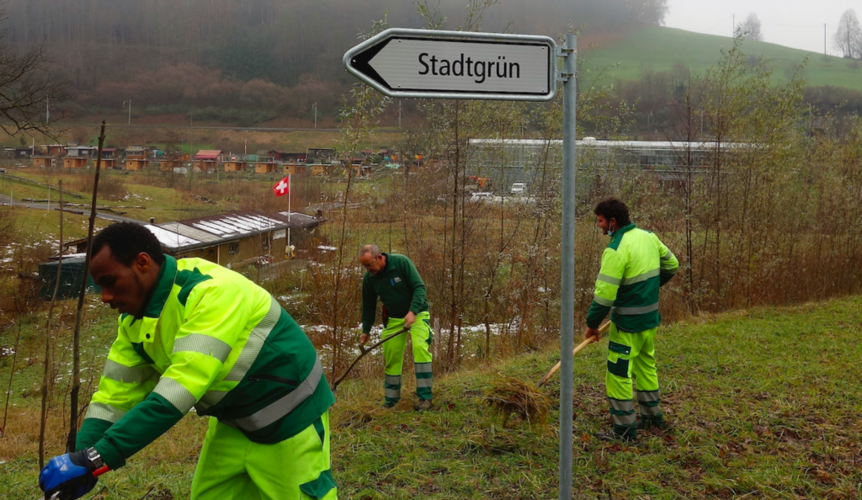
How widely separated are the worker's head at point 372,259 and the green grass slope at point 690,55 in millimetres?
81378

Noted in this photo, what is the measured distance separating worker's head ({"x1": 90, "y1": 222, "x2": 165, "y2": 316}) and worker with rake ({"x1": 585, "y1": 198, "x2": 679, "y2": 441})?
3.80 metres

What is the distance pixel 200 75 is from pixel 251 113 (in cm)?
2246

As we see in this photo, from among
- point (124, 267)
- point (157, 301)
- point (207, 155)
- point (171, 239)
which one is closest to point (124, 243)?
point (124, 267)

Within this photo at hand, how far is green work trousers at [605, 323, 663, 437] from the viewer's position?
5332mm

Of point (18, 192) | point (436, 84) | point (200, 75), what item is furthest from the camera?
point (200, 75)

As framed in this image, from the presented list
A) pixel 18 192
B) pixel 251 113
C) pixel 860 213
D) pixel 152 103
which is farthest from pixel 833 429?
pixel 152 103

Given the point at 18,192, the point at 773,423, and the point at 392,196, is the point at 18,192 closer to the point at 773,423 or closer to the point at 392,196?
the point at 392,196

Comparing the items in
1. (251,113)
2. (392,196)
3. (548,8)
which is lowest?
(392,196)

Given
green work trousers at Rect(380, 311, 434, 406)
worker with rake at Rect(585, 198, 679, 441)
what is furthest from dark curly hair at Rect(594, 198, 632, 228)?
green work trousers at Rect(380, 311, 434, 406)

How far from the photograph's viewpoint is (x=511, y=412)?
554 cm

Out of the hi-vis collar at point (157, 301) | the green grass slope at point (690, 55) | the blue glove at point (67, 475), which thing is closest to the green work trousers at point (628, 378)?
the hi-vis collar at point (157, 301)

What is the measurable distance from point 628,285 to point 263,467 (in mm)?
3769

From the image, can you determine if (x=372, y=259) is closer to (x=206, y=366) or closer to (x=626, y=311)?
(x=626, y=311)

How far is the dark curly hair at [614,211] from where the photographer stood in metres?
5.50
